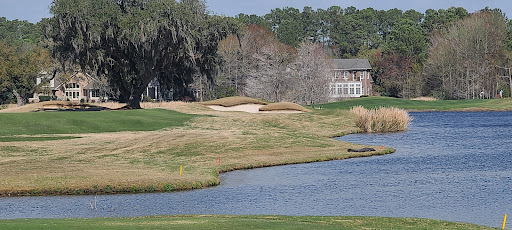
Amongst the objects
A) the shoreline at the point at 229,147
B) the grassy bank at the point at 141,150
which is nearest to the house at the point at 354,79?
the shoreline at the point at 229,147

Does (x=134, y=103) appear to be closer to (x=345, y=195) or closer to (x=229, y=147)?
(x=229, y=147)

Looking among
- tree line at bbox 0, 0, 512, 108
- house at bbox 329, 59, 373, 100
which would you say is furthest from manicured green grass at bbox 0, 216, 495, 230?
house at bbox 329, 59, 373, 100

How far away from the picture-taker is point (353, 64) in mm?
159875

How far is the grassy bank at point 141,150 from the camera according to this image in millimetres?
34344

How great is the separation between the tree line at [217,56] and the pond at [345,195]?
34102 millimetres

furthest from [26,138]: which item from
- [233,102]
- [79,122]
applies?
[233,102]

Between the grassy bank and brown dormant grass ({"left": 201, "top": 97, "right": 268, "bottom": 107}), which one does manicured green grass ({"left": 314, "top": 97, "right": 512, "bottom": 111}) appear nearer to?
brown dormant grass ({"left": 201, "top": 97, "right": 268, "bottom": 107})

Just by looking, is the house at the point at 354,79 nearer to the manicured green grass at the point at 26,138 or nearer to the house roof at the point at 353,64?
the house roof at the point at 353,64

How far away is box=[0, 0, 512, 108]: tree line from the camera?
72.4 meters

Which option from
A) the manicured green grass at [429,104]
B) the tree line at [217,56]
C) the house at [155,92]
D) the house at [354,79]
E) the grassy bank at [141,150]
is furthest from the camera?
the house at [354,79]

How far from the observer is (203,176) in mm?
36594

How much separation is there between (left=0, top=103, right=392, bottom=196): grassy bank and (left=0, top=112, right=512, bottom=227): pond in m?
1.61

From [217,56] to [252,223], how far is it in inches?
2380

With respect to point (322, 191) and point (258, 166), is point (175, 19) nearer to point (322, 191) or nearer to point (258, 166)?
point (258, 166)
